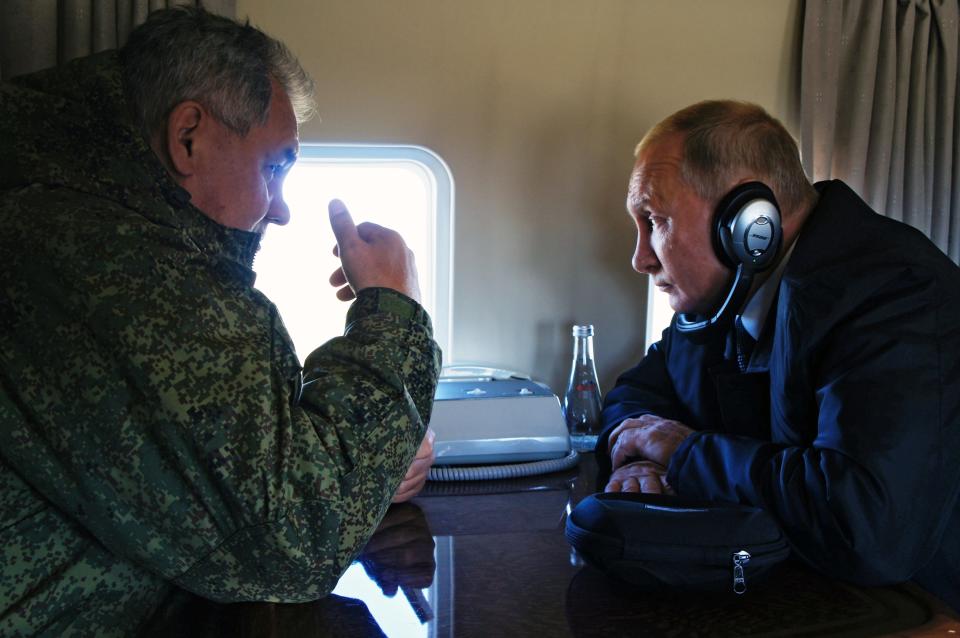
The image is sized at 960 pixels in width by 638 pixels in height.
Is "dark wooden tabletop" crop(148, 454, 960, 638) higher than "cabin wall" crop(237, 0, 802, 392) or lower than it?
lower

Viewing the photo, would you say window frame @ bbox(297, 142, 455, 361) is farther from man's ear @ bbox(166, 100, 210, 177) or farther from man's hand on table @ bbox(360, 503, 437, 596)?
man's ear @ bbox(166, 100, 210, 177)

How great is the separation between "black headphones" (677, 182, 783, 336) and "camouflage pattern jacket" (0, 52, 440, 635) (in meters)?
0.69

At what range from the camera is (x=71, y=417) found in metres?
0.90

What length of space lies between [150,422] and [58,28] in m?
1.37

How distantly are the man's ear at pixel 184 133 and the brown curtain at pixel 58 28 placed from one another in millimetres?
844

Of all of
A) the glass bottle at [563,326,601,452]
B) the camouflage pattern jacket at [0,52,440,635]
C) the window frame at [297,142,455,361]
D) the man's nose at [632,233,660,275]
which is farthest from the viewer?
the window frame at [297,142,455,361]

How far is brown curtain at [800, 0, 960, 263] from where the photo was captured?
237 cm

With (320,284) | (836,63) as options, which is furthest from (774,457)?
(836,63)

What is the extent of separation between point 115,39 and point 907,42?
6.91 feet

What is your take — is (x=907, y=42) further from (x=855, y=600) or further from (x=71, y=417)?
(x=71, y=417)

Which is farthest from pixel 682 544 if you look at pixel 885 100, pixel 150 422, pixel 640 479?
pixel 885 100

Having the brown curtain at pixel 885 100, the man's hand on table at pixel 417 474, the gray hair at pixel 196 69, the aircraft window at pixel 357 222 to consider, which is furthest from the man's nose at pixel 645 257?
the brown curtain at pixel 885 100

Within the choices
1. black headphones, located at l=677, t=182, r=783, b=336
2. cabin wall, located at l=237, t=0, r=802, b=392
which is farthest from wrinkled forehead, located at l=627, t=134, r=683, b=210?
cabin wall, located at l=237, t=0, r=802, b=392


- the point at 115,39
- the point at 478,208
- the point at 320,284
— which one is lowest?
the point at 320,284
